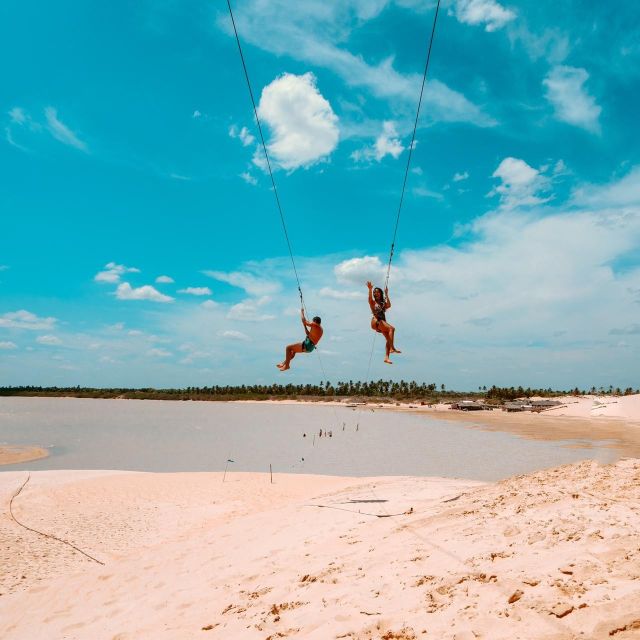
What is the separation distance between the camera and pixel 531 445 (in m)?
35.4

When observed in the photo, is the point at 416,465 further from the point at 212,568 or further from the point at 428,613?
the point at 428,613

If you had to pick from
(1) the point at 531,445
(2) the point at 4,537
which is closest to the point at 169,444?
(2) the point at 4,537

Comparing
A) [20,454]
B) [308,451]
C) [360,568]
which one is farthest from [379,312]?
[20,454]

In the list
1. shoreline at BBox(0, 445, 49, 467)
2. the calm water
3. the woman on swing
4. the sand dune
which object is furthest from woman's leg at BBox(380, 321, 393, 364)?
shoreline at BBox(0, 445, 49, 467)

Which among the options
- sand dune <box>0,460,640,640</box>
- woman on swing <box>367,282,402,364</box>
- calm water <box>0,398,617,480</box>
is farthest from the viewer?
calm water <box>0,398,617,480</box>

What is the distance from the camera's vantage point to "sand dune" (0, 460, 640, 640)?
483 cm

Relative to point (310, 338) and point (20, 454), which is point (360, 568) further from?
point (20, 454)

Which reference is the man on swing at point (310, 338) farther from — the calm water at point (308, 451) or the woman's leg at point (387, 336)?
the calm water at point (308, 451)

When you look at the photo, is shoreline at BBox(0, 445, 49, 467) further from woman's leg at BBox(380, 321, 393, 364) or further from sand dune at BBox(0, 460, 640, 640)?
woman's leg at BBox(380, 321, 393, 364)

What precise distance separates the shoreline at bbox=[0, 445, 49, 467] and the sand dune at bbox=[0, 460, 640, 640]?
1701 centimetres

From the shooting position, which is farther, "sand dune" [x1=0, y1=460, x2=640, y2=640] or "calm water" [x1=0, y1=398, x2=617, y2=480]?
"calm water" [x1=0, y1=398, x2=617, y2=480]

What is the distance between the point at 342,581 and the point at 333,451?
29.7 meters

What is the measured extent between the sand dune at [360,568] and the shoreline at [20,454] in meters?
17.0

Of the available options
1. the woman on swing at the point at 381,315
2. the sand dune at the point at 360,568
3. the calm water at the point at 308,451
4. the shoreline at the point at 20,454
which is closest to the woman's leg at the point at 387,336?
the woman on swing at the point at 381,315
